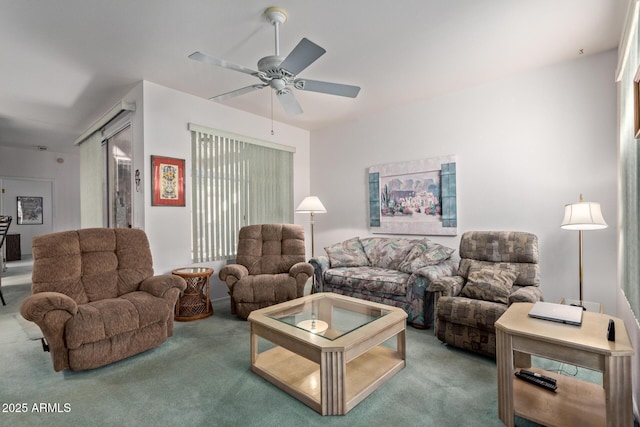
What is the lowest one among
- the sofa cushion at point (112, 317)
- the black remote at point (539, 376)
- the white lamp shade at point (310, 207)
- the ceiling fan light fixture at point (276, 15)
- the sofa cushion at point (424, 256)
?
the black remote at point (539, 376)

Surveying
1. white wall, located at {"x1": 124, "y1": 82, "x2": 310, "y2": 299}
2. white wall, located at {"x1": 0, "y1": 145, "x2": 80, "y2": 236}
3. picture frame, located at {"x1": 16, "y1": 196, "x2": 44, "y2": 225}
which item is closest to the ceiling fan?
white wall, located at {"x1": 124, "y1": 82, "x2": 310, "y2": 299}

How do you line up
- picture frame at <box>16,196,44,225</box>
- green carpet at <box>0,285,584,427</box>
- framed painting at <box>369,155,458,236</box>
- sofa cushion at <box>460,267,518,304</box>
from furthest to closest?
picture frame at <box>16,196,44,225</box> → framed painting at <box>369,155,458,236</box> → sofa cushion at <box>460,267,518,304</box> → green carpet at <box>0,285,584,427</box>

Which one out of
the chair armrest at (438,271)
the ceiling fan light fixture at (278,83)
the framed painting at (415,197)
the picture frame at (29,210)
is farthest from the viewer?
the picture frame at (29,210)

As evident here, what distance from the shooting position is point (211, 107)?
420cm

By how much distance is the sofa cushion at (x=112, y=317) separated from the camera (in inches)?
87.3

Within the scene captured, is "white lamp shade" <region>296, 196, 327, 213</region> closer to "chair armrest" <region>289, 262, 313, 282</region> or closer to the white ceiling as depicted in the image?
"chair armrest" <region>289, 262, 313, 282</region>

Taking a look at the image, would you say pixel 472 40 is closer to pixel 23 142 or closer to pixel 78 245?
pixel 78 245

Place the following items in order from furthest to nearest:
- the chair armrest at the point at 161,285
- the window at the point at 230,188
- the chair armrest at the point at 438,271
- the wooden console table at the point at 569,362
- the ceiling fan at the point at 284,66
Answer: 1. the window at the point at 230,188
2. the chair armrest at the point at 438,271
3. the chair armrest at the point at 161,285
4. the ceiling fan at the point at 284,66
5. the wooden console table at the point at 569,362

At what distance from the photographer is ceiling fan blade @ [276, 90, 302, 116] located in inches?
106

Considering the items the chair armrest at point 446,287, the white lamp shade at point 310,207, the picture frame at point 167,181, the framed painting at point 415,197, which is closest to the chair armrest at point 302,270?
the white lamp shade at point 310,207

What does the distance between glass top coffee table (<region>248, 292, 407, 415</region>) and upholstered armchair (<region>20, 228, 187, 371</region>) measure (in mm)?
993

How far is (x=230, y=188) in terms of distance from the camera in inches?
175

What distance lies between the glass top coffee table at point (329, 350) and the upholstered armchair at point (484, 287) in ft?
1.76

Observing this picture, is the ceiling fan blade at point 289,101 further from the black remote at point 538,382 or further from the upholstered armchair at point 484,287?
the black remote at point 538,382
